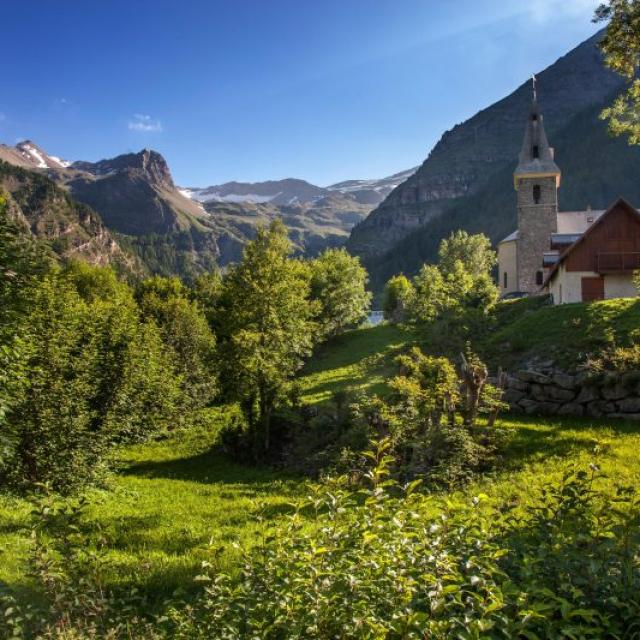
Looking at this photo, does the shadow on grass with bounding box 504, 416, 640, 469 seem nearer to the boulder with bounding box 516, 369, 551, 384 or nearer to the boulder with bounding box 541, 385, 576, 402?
the boulder with bounding box 541, 385, 576, 402

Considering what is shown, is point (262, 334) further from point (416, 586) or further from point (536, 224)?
point (536, 224)

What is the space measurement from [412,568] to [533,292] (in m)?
64.1

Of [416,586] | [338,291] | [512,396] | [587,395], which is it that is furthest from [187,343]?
[416,586]

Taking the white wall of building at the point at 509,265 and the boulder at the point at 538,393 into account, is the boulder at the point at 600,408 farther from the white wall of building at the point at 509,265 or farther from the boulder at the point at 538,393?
the white wall of building at the point at 509,265

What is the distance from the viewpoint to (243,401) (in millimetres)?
23297

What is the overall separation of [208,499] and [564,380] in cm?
1214

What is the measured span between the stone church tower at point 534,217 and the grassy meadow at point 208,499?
46789 millimetres

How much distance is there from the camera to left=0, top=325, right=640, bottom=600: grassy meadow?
28.1 ft

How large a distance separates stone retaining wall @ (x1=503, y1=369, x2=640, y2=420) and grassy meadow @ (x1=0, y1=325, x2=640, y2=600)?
2.13 ft

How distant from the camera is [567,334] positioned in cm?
2028

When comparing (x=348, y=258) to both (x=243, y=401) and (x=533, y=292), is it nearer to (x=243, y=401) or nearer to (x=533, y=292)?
(x=533, y=292)

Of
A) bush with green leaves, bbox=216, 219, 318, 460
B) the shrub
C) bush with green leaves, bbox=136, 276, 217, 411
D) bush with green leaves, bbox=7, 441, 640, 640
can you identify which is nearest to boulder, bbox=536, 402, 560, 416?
bush with green leaves, bbox=216, 219, 318, 460

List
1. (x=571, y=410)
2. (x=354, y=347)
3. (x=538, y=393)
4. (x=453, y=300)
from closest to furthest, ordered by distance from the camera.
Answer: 1. (x=571, y=410)
2. (x=538, y=393)
3. (x=453, y=300)
4. (x=354, y=347)

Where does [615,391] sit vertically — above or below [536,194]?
below
